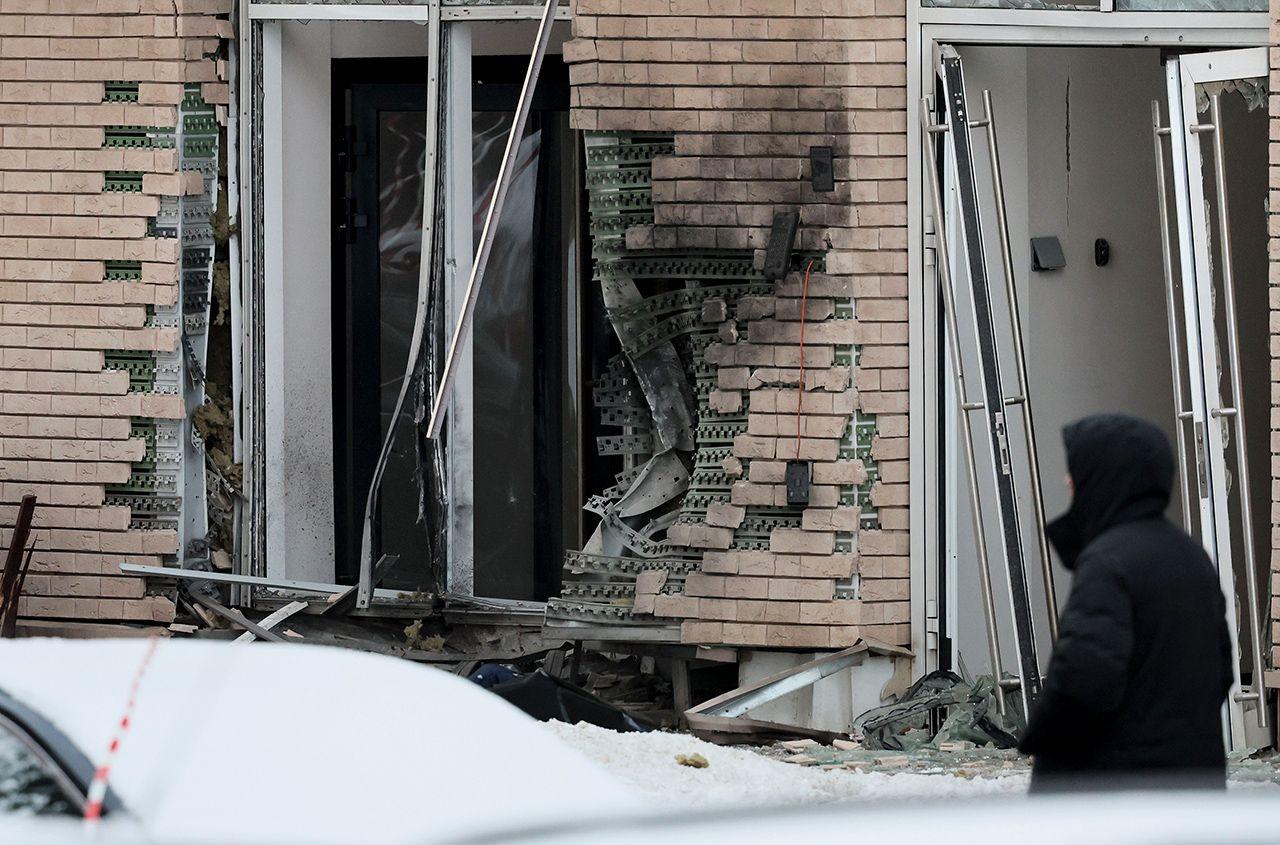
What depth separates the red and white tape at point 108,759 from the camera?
77.8 inches

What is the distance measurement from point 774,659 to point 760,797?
5.44 ft

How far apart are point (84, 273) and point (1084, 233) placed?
4.58 metres

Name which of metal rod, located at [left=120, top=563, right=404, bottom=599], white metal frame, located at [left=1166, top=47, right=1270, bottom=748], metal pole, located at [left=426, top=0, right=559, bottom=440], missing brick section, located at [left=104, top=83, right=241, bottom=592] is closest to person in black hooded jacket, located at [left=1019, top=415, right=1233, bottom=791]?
white metal frame, located at [left=1166, top=47, right=1270, bottom=748]

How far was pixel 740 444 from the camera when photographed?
623 cm

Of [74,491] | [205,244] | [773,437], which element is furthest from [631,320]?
[74,491]

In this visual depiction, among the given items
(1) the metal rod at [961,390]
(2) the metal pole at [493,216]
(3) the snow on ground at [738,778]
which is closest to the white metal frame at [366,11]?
(2) the metal pole at [493,216]

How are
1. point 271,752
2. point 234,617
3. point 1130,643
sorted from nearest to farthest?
1. point 271,752
2. point 1130,643
3. point 234,617

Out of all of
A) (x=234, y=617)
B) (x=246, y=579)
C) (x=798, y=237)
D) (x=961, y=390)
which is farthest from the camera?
(x=246, y=579)

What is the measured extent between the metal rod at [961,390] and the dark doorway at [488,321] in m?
1.78

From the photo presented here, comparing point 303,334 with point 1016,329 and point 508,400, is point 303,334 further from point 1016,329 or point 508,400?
point 1016,329

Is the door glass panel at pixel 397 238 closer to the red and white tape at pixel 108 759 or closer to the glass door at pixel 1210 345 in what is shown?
the glass door at pixel 1210 345

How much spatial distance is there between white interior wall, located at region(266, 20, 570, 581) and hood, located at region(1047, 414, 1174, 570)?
14.4 ft

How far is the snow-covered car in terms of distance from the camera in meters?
1.94

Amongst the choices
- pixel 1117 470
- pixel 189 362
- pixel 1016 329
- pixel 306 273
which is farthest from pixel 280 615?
pixel 1117 470
